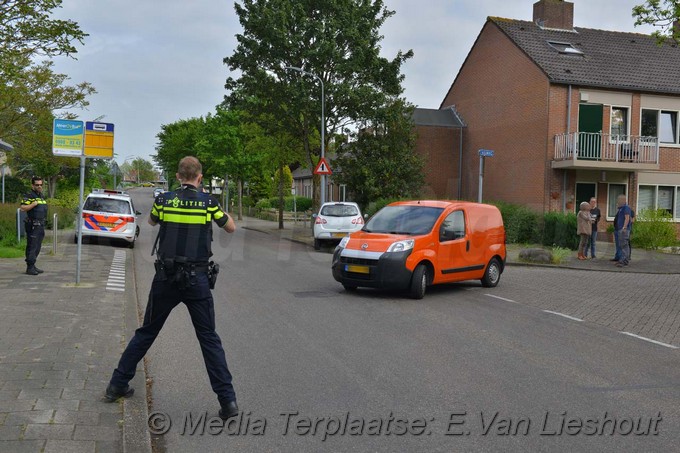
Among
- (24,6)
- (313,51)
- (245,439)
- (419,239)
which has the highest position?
(313,51)

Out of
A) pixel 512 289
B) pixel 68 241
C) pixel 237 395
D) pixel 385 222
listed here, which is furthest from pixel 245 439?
pixel 68 241

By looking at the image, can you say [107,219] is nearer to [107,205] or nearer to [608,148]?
[107,205]

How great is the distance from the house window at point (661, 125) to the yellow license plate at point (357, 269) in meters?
20.8

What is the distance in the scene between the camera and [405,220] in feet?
38.9

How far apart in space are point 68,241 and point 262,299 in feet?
43.4

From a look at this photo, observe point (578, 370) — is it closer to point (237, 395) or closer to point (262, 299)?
point (237, 395)

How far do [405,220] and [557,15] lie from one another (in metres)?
23.9

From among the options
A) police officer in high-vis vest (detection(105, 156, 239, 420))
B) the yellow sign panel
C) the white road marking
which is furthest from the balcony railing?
police officer in high-vis vest (detection(105, 156, 239, 420))

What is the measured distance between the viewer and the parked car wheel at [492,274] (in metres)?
12.7

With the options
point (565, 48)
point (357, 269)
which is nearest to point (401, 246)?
point (357, 269)

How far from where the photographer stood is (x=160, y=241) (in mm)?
4910

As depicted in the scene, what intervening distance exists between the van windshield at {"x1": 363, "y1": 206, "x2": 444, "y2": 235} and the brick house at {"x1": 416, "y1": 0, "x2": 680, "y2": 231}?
1528cm

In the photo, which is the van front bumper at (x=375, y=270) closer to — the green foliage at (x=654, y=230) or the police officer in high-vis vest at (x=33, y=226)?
the police officer in high-vis vest at (x=33, y=226)

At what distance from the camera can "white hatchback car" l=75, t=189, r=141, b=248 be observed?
20047mm
